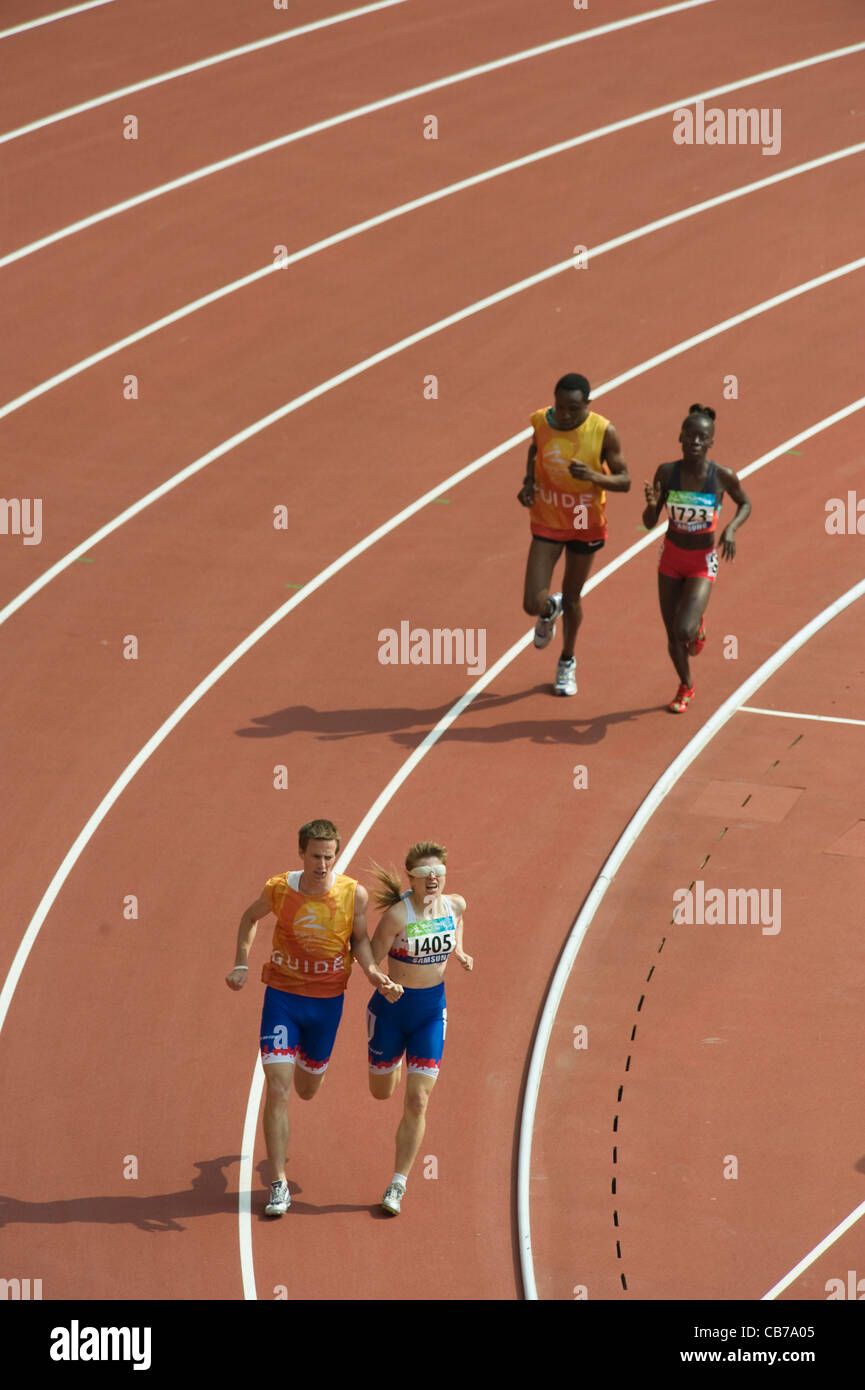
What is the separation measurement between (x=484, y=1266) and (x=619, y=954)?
2629mm

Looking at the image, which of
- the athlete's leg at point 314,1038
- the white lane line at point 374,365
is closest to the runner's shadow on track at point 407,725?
the white lane line at point 374,365

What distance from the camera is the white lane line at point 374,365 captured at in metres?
15.8

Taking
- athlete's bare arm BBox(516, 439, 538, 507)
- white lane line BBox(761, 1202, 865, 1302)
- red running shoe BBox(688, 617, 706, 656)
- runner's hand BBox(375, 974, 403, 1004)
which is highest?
athlete's bare arm BBox(516, 439, 538, 507)

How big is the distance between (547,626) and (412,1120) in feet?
16.7

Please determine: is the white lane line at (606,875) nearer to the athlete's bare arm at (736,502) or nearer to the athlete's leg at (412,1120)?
the athlete's leg at (412,1120)

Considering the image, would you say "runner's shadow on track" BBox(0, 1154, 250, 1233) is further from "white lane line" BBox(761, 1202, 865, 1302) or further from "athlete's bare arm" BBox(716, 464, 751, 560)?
"athlete's bare arm" BBox(716, 464, 751, 560)

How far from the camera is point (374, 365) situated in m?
18.4

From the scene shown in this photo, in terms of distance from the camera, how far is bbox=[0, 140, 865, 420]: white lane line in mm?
18156

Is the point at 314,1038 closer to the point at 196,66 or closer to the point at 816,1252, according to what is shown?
the point at 816,1252

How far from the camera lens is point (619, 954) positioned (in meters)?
11.4

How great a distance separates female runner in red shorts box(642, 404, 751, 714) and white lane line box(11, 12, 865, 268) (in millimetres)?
9140

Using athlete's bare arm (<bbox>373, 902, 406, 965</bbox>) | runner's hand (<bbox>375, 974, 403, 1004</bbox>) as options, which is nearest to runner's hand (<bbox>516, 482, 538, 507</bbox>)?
athlete's bare arm (<bbox>373, 902, 406, 965</bbox>)

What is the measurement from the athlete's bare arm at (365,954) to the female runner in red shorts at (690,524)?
465 centimetres

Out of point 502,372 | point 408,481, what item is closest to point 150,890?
point 408,481
